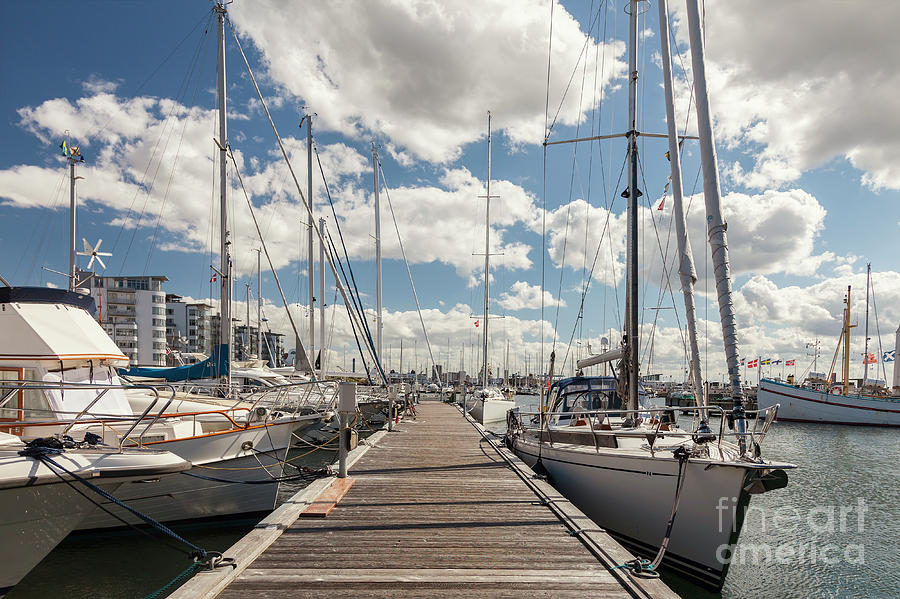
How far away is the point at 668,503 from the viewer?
8.48 meters

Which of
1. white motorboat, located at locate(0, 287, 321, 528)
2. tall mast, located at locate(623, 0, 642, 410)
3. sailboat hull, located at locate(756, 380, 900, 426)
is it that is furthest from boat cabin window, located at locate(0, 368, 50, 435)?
sailboat hull, located at locate(756, 380, 900, 426)

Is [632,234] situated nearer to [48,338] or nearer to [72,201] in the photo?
[48,338]

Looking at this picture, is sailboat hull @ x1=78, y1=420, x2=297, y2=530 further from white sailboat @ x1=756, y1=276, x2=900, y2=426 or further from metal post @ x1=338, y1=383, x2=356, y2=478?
white sailboat @ x1=756, y1=276, x2=900, y2=426

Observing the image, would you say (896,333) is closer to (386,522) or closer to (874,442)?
(874,442)

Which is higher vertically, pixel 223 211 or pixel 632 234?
pixel 223 211

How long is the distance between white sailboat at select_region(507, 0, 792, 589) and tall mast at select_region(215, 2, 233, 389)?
32.9 ft

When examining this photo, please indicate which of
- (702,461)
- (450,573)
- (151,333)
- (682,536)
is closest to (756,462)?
(702,461)

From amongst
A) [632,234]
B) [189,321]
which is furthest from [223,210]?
[189,321]

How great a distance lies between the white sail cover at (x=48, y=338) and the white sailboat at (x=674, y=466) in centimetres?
940

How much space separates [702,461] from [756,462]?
0.70 meters

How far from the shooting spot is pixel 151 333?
8769 cm

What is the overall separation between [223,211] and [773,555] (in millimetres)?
17089

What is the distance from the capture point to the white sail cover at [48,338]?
939 cm

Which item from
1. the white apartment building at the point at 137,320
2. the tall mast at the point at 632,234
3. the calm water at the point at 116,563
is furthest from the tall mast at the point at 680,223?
the white apartment building at the point at 137,320
